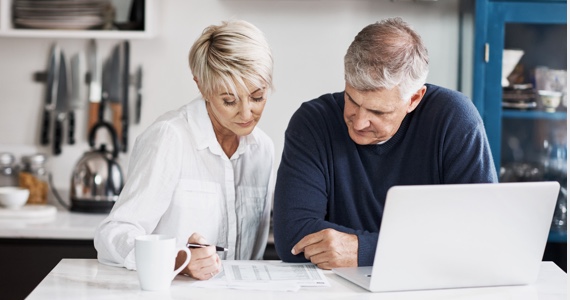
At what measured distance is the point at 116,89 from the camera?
3.47 m

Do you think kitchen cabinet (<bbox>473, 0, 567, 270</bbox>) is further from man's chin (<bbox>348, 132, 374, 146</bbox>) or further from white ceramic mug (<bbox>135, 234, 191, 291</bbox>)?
white ceramic mug (<bbox>135, 234, 191, 291</bbox>)

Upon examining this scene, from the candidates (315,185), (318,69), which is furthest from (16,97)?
(315,185)

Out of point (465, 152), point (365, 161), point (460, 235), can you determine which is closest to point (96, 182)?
point (365, 161)

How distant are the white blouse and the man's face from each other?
1.24ft

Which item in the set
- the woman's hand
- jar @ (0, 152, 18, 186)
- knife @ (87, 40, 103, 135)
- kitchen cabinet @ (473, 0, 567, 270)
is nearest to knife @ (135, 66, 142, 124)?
knife @ (87, 40, 103, 135)

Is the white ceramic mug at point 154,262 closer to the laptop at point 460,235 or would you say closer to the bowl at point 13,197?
the laptop at point 460,235

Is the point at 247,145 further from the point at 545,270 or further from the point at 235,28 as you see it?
the point at 545,270

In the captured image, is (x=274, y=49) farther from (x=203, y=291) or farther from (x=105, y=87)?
(x=203, y=291)

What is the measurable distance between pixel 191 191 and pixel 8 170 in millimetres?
1541

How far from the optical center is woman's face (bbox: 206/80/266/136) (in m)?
2.14

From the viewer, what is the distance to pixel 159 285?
5.45ft

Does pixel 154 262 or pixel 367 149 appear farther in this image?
pixel 367 149

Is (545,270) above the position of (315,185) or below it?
below

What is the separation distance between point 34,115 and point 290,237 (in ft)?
6.09
